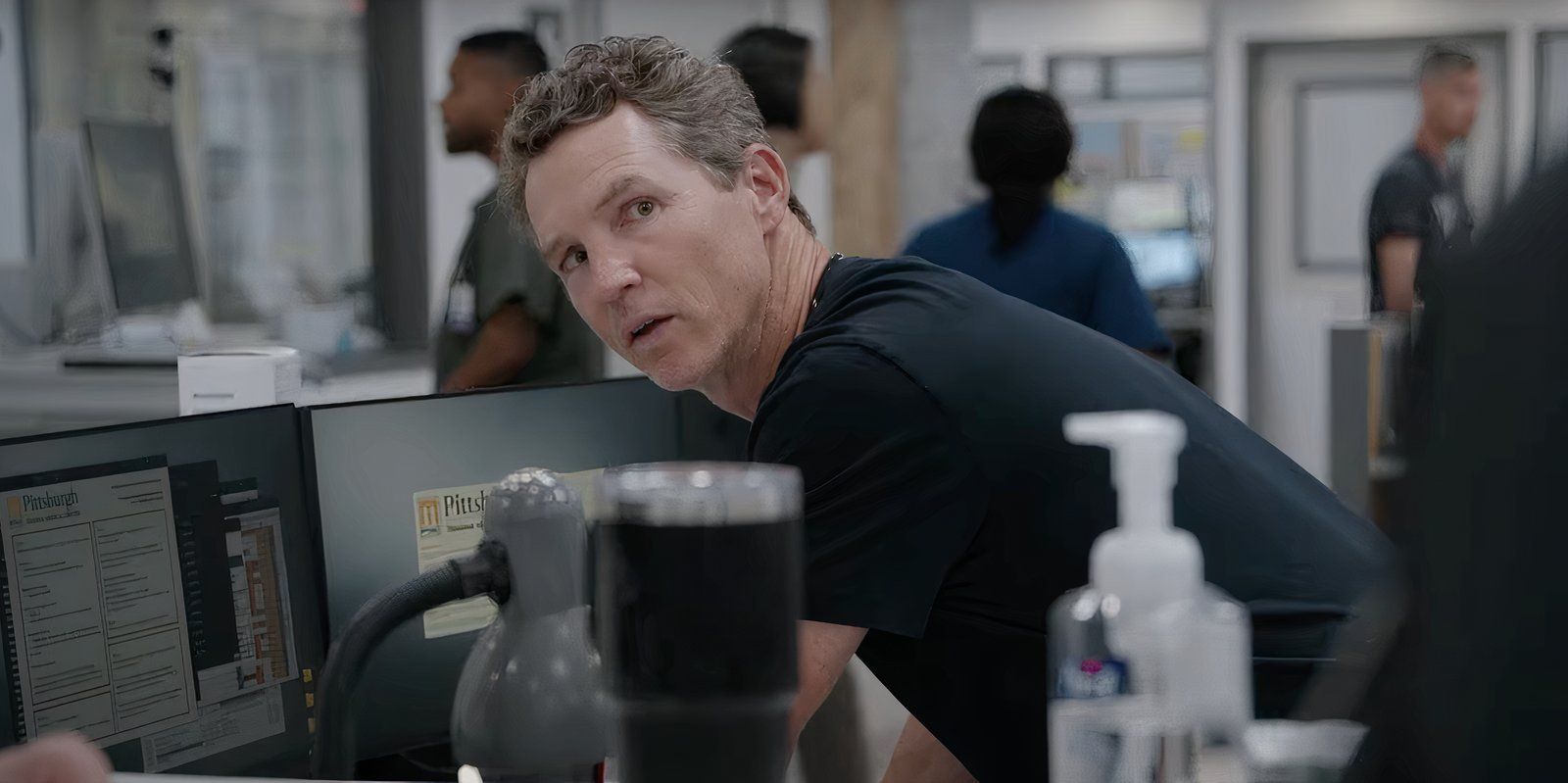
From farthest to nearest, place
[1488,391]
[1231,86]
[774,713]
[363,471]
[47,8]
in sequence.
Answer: [1231,86]
[47,8]
[363,471]
[774,713]
[1488,391]

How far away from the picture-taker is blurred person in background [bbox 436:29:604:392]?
2.44 meters

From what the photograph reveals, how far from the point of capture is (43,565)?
→ 102cm

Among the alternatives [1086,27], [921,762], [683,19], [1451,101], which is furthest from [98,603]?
[1086,27]

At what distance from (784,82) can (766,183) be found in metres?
1.44

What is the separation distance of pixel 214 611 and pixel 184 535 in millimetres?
59

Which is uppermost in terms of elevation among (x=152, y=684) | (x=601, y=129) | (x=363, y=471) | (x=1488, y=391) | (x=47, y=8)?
(x=47, y=8)

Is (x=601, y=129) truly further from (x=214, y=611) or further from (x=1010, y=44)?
(x=1010, y=44)

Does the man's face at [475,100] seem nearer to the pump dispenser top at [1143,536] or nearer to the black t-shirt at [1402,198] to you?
the pump dispenser top at [1143,536]

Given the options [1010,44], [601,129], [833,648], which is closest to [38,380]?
[601,129]

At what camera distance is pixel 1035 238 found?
2.48m

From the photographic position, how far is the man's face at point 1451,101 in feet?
13.2

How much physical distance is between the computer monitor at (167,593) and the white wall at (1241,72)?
198 inches

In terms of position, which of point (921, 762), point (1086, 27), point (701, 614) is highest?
point (1086, 27)

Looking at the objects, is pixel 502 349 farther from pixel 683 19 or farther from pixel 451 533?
pixel 683 19
